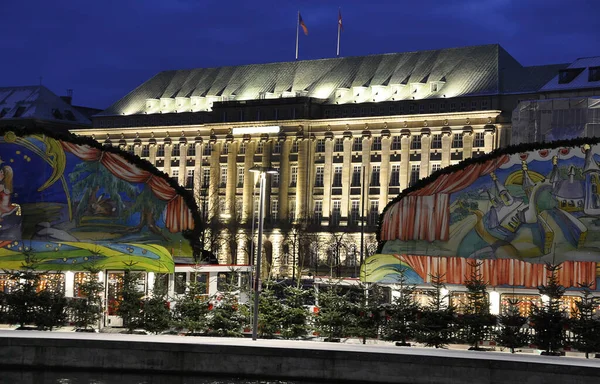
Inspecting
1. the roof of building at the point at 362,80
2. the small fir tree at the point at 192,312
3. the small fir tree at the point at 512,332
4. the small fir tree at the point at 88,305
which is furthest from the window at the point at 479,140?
the small fir tree at the point at 512,332

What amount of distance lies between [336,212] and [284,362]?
128 metres

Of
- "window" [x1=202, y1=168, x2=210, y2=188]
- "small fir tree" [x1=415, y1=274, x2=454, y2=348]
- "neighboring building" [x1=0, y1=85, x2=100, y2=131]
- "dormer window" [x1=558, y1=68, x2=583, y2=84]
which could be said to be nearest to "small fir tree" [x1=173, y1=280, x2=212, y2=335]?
"small fir tree" [x1=415, y1=274, x2=454, y2=348]

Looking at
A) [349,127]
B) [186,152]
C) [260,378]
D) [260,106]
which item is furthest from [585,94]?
[260,378]

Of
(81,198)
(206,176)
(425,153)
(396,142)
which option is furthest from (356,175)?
(81,198)

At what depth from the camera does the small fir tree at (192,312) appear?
60.5m

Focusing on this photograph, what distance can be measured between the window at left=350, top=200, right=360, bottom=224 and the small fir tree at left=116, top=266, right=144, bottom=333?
11055 centimetres

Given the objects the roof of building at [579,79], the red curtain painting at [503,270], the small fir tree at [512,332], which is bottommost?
the small fir tree at [512,332]

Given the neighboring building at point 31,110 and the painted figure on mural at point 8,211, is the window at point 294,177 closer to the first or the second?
the neighboring building at point 31,110

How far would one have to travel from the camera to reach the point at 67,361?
49656 millimetres

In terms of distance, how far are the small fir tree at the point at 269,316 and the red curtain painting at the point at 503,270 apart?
27.6ft

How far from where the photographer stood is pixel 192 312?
61.0 meters

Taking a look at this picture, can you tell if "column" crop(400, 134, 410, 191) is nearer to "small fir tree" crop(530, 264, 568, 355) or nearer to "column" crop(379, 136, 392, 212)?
"column" crop(379, 136, 392, 212)

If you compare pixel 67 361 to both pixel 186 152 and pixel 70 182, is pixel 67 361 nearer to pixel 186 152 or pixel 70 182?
pixel 70 182

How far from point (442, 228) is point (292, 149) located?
112 m
